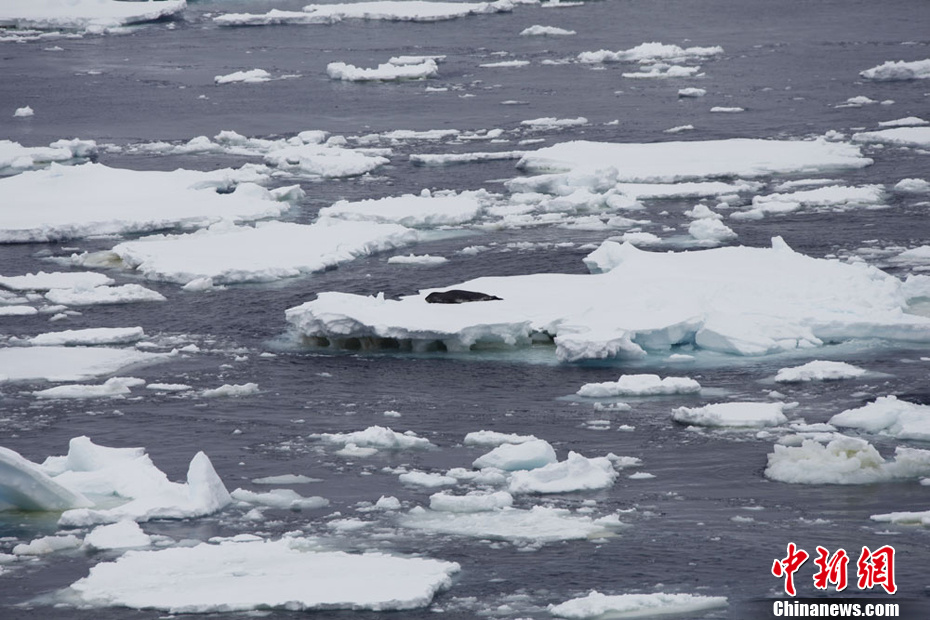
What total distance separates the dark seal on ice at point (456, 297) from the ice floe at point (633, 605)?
6061 mm

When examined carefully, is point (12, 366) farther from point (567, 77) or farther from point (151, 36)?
point (151, 36)

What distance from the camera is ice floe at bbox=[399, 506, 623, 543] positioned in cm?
836

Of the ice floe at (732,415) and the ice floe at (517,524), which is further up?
the ice floe at (732,415)

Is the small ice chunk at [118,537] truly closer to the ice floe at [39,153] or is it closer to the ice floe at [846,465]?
the ice floe at [846,465]

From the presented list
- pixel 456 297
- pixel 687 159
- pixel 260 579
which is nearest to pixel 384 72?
pixel 687 159

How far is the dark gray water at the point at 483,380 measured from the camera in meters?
8.04

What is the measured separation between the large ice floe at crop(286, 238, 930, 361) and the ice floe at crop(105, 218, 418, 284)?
86.2 inches

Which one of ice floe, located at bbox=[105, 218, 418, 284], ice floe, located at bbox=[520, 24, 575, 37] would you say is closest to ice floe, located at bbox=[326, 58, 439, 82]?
ice floe, located at bbox=[520, 24, 575, 37]

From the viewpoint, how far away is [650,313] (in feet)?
41.5

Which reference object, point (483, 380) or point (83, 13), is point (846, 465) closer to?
point (483, 380)

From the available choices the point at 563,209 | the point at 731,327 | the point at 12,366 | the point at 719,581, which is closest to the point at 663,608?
the point at 719,581

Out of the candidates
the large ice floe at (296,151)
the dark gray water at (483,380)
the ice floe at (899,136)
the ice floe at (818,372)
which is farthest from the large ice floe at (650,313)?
the ice floe at (899,136)

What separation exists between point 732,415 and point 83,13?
3261 cm

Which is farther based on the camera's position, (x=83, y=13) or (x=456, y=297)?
(x=83, y=13)
